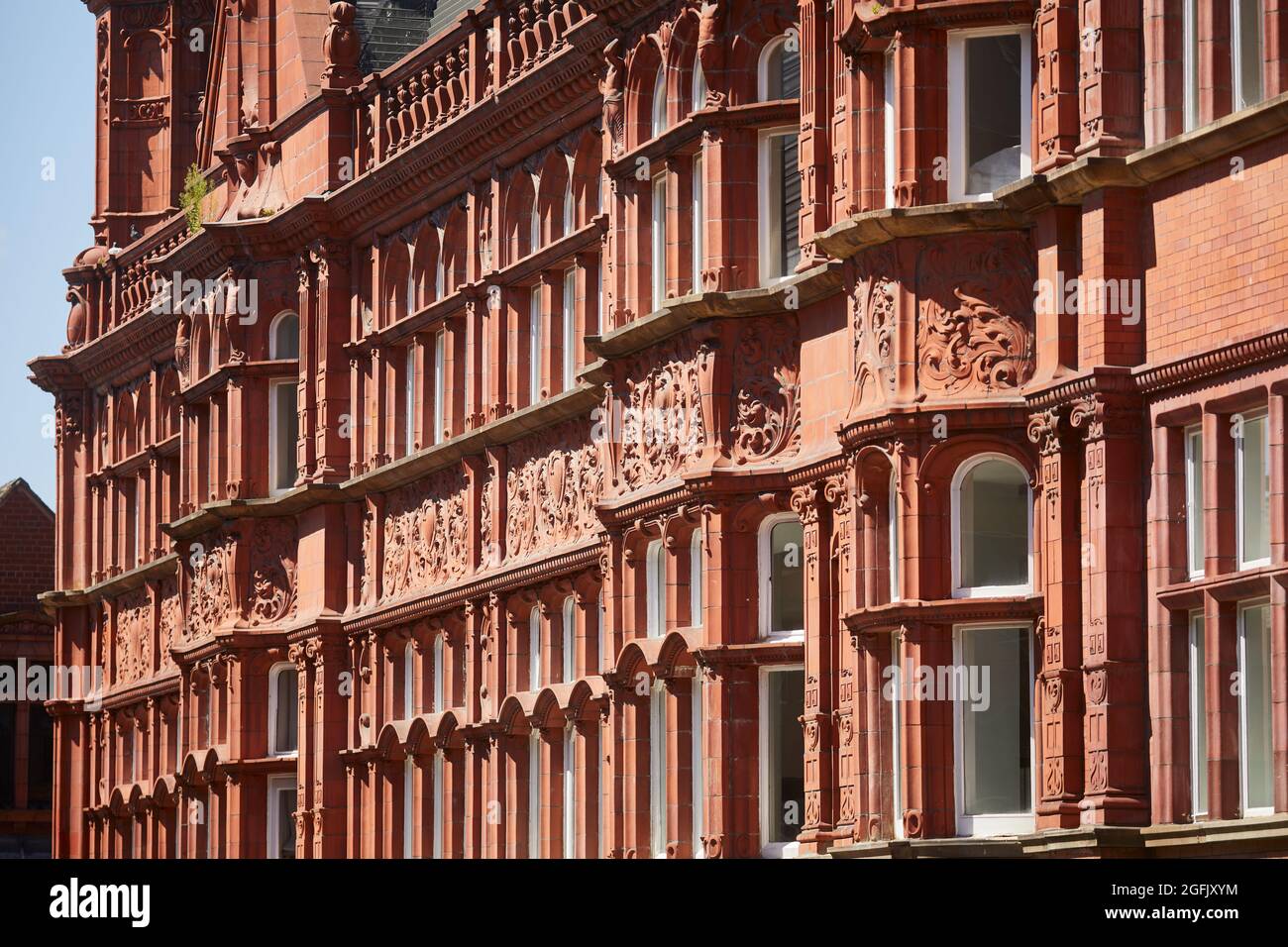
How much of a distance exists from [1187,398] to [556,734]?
16035 mm

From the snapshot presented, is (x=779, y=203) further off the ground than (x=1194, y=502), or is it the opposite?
(x=779, y=203)

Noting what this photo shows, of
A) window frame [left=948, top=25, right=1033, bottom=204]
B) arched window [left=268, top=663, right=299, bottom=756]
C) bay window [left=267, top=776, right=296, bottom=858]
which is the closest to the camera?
window frame [left=948, top=25, right=1033, bottom=204]

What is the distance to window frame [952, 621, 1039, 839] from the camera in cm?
2864

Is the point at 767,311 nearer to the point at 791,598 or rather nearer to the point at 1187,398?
the point at 791,598

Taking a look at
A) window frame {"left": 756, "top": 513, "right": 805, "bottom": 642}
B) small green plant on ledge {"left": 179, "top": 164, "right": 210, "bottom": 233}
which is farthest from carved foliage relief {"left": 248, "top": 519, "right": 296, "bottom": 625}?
window frame {"left": 756, "top": 513, "right": 805, "bottom": 642}

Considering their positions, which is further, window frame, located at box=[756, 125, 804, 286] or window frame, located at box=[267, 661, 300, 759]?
window frame, located at box=[267, 661, 300, 759]

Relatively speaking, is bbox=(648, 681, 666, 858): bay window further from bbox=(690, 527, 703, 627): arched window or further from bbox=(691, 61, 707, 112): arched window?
bbox=(691, 61, 707, 112): arched window

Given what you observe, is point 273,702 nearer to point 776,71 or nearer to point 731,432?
point 731,432

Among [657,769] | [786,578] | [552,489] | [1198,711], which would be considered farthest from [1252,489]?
[552,489]

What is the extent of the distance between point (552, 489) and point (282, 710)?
36.5 feet

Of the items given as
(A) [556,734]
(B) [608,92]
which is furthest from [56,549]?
(B) [608,92]

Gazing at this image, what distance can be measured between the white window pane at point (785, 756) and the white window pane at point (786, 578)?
55 centimetres

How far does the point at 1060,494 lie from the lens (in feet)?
91.7

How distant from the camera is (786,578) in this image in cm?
3391
